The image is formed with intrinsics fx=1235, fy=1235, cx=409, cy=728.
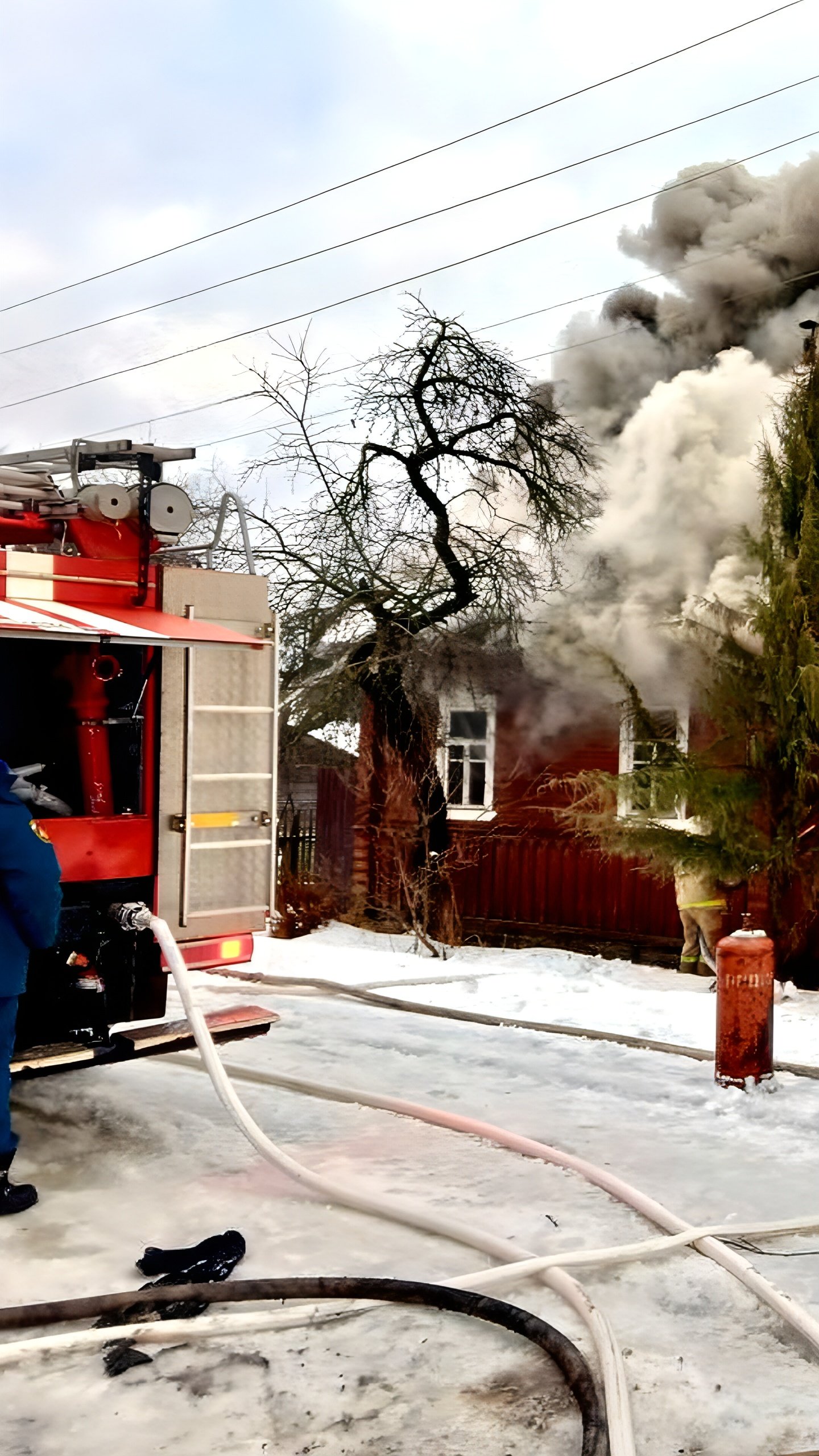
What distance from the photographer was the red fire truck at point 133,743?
218 inches

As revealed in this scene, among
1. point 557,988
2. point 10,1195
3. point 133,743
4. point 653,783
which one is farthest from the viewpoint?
point 653,783

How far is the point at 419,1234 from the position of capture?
4570mm

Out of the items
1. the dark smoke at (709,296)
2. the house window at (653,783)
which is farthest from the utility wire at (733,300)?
the house window at (653,783)

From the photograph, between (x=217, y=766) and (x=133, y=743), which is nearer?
Answer: (x=133, y=743)

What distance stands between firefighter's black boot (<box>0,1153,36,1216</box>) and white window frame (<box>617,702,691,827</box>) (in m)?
6.64

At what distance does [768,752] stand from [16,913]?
23.5ft

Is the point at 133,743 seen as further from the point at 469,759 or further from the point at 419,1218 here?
the point at 469,759

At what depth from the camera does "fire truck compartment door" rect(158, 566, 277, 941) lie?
5.81m

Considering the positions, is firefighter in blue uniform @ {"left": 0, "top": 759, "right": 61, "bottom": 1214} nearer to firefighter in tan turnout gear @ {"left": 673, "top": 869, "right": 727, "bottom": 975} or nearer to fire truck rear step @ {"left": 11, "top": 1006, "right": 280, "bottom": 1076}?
fire truck rear step @ {"left": 11, "top": 1006, "right": 280, "bottom": 1076}

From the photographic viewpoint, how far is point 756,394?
63.0ft

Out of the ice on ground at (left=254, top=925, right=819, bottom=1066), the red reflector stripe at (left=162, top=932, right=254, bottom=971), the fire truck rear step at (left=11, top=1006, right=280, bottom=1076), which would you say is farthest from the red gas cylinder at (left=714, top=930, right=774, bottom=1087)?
the red reflector stripe at (left=162, top=932, right=254, bottom=971)

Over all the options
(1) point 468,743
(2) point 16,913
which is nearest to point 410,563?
(1) point 468,743

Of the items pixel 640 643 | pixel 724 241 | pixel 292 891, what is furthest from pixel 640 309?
pixel 292 891

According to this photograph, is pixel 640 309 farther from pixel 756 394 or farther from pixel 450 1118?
pixel 450 1118
